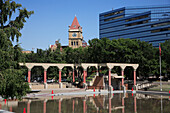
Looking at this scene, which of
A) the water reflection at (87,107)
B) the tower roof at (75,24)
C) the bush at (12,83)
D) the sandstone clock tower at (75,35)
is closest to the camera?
the bush at (12,83)

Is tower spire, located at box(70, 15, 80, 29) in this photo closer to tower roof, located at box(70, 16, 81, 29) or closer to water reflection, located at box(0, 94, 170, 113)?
tower roof, located at box(70, 16, 81, 29)

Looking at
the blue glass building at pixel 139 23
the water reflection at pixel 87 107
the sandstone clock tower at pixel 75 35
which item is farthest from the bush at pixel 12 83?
the blue glass building at pixel 139 23

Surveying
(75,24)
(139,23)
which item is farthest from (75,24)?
(139,23)

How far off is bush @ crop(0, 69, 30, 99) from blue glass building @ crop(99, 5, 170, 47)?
130265 mm

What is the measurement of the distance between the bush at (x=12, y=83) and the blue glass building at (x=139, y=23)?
130265 mm

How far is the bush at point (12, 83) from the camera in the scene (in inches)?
797

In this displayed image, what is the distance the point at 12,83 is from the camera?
20.2m

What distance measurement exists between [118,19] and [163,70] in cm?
11267

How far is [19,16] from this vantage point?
22734 millimetres

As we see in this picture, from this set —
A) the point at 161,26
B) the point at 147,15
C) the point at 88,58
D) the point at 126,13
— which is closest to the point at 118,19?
the point at 126,13

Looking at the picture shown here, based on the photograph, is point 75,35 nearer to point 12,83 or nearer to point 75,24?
point 75,24

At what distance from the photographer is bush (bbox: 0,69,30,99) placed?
797 inches

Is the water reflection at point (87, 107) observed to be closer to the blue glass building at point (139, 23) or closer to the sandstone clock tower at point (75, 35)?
the sandstone clock tower at point (75, 35)

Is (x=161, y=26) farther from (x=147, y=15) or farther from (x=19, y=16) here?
(x=19, y=16)
